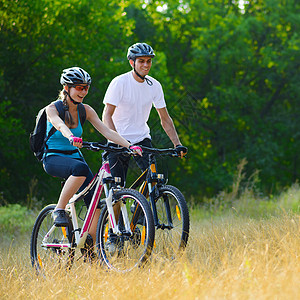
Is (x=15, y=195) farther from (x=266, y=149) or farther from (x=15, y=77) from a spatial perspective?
(x=266, y=149)

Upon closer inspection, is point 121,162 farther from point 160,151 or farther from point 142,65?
point 142,65

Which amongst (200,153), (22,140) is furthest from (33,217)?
(200,153)

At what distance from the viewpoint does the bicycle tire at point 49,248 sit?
5268mm

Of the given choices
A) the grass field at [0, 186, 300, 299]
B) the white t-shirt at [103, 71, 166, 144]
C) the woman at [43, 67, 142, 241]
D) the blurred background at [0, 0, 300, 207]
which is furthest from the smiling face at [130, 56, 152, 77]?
the blurred background at [0, 0, 300, 207]

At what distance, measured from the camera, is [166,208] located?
17.5ft

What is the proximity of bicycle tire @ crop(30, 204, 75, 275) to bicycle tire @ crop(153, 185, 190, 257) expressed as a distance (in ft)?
2.85

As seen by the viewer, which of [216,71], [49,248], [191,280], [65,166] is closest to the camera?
[191,280]

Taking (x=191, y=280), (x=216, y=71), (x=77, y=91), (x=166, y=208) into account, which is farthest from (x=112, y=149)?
(x=216, y=71)

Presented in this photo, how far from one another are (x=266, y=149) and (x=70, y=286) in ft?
79.2

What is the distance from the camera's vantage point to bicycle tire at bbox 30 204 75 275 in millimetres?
5268

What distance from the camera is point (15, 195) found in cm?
1923

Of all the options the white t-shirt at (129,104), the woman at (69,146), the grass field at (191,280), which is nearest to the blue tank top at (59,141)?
the woman at (69,146)

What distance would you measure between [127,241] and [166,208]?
1.70ft

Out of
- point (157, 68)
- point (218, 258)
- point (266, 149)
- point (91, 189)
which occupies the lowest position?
point (266, 149)
